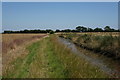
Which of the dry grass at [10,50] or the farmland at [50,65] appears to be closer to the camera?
the farmland at [50,65]

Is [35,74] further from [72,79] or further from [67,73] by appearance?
[72,79]

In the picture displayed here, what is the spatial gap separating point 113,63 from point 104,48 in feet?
15.3

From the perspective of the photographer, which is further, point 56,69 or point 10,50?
point 10,50

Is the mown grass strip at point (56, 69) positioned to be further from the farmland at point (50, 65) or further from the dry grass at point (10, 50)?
the dry grass at point (10, 50)

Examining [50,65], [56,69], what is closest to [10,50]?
[50,65]

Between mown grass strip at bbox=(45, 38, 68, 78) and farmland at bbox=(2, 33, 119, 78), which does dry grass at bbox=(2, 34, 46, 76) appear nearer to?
farmland at bbox=(2, 33, 119, 78)

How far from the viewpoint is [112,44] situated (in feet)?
50.9

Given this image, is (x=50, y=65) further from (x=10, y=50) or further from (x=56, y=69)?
(x=10, y=50)

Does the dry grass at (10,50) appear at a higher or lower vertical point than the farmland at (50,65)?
higher

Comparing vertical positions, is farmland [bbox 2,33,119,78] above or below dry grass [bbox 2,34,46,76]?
below

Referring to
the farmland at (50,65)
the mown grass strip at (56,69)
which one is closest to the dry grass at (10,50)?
the farmland at (50,65)

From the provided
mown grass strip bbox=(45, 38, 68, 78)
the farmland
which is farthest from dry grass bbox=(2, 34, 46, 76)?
mown grass strip bbox=(45, 38, 68, 78)

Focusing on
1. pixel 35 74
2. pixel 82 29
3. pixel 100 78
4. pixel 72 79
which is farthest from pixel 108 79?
pixel 82 29

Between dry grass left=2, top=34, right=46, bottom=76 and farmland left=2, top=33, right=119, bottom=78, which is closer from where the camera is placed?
farmland left=2, top=33, right=119, bottom=78
